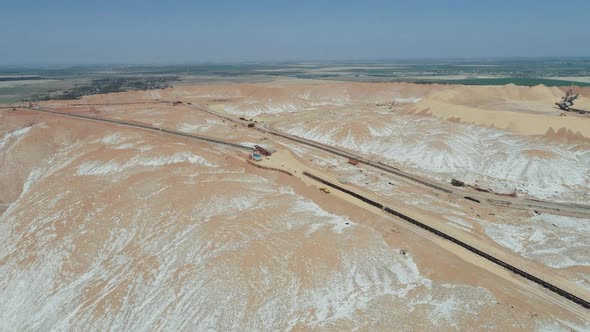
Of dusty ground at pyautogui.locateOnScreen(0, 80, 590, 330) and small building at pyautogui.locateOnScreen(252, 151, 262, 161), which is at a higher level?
small building at pyautogui.locateOnScreen(252, 151, 262, 161)

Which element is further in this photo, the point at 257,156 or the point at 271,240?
the point at 257,156

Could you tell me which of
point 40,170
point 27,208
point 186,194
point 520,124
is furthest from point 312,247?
point 520,124

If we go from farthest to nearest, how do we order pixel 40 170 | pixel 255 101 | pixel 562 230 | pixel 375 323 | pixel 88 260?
pixel 255 101 → pixel 40 170 → pixel 562 230 → pixel 88 260 → pixel 375 323

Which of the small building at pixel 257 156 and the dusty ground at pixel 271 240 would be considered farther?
the small building at pixel 257 156

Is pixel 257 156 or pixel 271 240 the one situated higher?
pixel 257 156

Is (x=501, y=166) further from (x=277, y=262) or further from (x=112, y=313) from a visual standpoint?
(x=112, y=313)

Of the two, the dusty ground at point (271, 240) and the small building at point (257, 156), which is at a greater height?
the small building at point (257, 156)

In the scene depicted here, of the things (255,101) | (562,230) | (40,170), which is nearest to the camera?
(562,230)

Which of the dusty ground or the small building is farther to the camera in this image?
the small building
